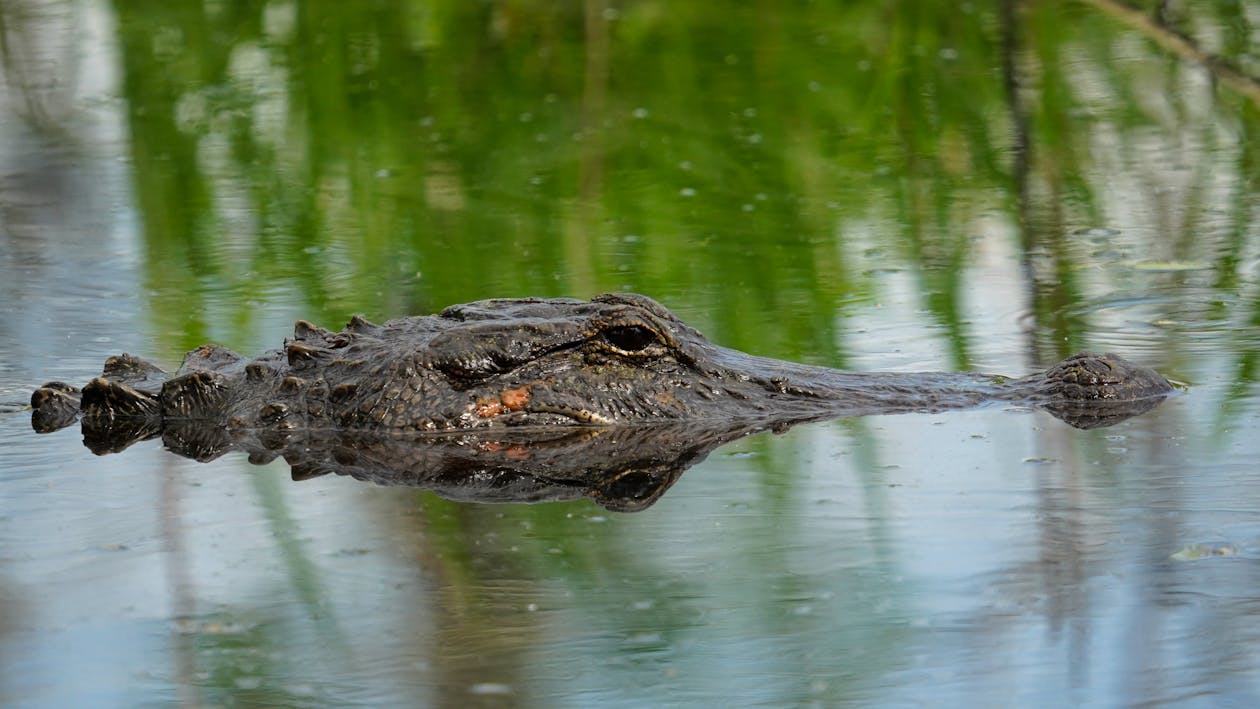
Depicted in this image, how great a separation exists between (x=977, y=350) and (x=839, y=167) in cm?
379

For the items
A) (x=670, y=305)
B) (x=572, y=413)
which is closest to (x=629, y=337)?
(x=572, y=413)

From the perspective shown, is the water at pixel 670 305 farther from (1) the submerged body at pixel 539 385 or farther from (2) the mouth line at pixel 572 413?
(2) the mouth line at pixel 572 413

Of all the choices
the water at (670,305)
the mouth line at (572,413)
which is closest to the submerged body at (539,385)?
the mouth line at (572,413)

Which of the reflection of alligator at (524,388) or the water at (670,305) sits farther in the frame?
the reflection of alligator at (524,388)

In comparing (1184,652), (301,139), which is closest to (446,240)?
(301,139)

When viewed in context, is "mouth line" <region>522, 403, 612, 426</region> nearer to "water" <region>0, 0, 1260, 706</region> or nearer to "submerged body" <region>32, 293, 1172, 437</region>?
"submerged body" <region>32, 293, 1172, 437</region>

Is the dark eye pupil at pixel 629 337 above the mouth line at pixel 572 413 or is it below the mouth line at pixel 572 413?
above

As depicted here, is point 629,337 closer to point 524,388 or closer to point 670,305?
point 524,388

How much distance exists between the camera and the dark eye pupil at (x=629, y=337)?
5820 mm

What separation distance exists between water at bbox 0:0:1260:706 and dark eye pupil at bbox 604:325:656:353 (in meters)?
0.53

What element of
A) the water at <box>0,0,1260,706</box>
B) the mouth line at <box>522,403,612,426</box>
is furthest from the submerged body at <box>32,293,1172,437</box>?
the water at <box>0,0,1260,706</box>

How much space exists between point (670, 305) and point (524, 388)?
1873mm

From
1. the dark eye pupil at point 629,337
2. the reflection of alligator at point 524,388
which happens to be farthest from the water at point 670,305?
the dark eye pupil at point 629,337

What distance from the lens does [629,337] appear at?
19.2 feet
